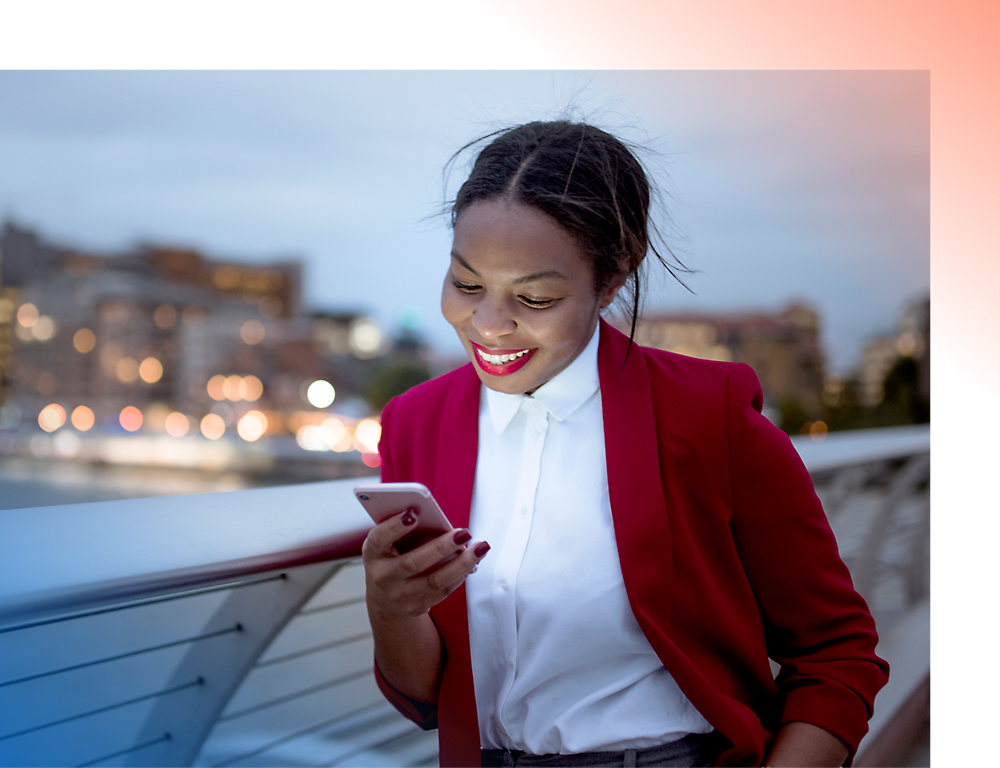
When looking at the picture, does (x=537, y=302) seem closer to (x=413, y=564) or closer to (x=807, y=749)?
(x=413, y=564)

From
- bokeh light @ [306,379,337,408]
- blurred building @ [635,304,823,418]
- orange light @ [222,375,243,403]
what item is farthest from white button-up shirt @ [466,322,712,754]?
orange light @ [222,375,243,403]

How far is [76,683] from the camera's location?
1.35 metres

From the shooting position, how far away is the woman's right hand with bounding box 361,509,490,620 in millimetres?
1087

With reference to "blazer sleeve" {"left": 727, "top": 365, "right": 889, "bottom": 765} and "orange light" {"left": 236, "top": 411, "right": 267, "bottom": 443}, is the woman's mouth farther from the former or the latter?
"orange light" {"left": 236, "top": 411, "right": 267, "bottom": 443}

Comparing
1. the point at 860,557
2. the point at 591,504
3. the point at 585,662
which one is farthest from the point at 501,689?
the point at 860,557

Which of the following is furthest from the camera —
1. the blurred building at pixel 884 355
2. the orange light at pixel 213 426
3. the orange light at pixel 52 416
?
the orange light at pixel 52 416

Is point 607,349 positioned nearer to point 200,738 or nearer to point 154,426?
point 200,738

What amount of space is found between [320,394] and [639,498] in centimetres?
10740

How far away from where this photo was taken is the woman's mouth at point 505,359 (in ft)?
4.23

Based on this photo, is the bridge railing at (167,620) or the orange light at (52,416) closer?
the bridge railing at (167,620)

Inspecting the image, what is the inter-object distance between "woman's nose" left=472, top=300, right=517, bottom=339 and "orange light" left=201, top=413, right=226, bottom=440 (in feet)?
334

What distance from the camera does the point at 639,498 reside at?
1.26 m

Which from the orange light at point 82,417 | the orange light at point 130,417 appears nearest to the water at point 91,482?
the orange light at point 130,417

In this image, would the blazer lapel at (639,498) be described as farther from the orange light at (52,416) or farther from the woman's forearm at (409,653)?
the orange light at (52,416)
